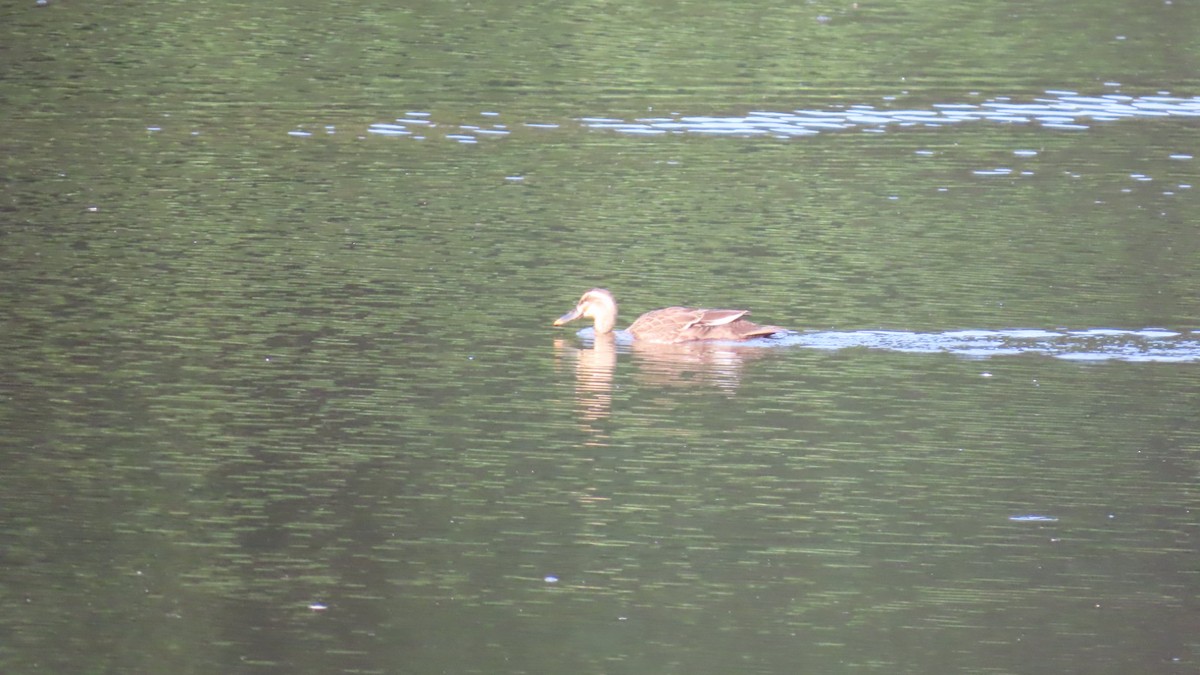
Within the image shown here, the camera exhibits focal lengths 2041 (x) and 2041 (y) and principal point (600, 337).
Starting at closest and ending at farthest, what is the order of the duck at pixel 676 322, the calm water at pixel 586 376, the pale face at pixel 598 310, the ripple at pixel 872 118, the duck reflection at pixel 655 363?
1. the calm water at pixel 586 376
2. the duck reflection at pixel 655 363
3. the duck at pixel 676 322
4. the pale face at pixel 598 310
5. the ripple at pixel 872 118

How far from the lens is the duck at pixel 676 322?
12.5 metres

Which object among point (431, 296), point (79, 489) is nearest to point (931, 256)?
point (431, 296)

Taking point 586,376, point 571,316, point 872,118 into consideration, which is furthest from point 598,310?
point 872,118

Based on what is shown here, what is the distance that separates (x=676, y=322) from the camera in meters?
12.5

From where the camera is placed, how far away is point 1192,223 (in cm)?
1666

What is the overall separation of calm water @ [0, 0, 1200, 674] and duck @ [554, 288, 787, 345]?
158 mm

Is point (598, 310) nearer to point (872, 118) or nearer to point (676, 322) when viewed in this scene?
point (676, 322)

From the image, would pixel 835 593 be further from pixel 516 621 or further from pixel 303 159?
pixel 303 159

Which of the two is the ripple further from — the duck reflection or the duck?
the duck reflection

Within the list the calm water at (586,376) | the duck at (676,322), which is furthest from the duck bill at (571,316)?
the calm water at (586,376)

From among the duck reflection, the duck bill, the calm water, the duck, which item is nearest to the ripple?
the calm water

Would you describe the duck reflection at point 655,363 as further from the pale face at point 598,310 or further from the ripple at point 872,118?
the ripple at point 872,118

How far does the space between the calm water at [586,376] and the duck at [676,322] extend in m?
0.16

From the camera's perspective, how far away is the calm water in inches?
312
